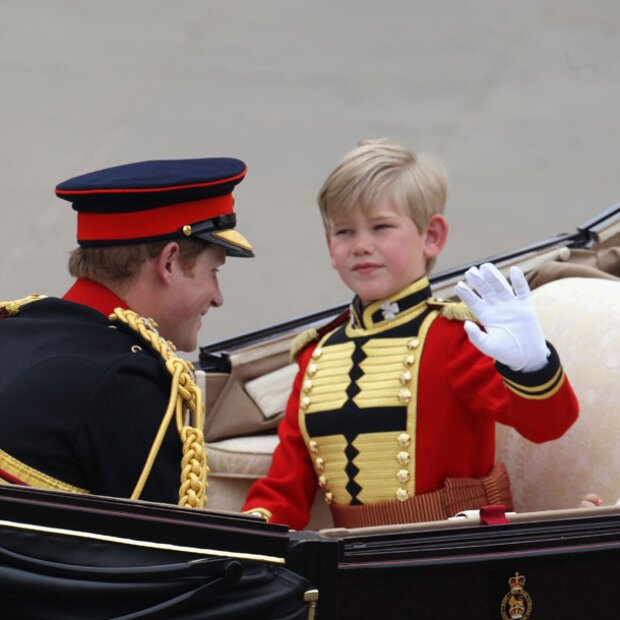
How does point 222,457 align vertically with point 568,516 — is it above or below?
above

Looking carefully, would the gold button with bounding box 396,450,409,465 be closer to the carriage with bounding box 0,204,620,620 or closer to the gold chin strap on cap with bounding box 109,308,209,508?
the carriage with bounding box 0,204,620,620

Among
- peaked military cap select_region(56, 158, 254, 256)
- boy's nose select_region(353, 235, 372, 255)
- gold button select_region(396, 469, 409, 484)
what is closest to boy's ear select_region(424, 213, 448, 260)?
boy's nose select_region(353, 235, 372, 255)

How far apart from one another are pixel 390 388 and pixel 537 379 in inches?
11.4

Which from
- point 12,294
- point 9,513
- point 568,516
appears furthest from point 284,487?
point 12,294

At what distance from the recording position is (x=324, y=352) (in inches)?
76.4

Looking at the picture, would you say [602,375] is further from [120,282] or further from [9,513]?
[9,513]

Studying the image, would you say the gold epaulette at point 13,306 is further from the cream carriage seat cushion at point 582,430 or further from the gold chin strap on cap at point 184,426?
the cream carriage seat cushion at point 582,430

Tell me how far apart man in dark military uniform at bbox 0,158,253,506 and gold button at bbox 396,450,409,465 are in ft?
1.25

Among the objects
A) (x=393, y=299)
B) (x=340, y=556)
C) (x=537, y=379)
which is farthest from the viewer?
(x=393, y=299)

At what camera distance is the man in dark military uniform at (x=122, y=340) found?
1314 millimetres

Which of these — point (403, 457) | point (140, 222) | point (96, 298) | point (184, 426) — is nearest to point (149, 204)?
point (140, 222)

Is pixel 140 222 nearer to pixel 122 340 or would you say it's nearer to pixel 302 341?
pixel 122 340

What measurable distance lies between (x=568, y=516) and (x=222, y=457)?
0.88 meters

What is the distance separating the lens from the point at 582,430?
187 cm
